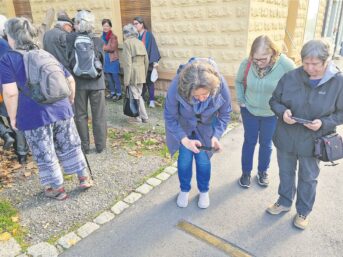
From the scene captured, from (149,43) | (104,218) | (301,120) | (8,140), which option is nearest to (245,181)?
(301,120)

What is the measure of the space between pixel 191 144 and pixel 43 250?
Result: 5.48ft

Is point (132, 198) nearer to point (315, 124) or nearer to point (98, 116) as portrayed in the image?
point (98, 116)

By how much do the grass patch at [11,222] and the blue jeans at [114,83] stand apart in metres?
4.75

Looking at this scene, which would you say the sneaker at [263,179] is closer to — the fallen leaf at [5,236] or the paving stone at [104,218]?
the paving stone at [104,218]

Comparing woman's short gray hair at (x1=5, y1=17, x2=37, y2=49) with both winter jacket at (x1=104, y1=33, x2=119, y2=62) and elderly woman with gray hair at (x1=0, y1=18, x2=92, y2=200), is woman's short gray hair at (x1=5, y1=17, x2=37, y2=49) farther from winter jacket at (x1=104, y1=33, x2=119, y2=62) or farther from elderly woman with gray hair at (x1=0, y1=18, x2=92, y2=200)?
winter jacket at (x1=104, y1=33, x2=119, y2=62)

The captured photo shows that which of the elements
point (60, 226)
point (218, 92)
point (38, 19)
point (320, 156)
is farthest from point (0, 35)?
point (38, 19)

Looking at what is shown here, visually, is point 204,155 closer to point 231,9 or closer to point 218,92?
point 218,92

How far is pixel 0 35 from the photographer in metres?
3.91

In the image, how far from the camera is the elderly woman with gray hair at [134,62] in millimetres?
5504

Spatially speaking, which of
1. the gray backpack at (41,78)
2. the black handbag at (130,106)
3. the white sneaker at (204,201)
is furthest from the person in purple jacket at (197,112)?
the black handbag at (130,106)

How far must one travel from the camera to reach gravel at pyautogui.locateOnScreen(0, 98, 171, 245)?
3070 millimetres

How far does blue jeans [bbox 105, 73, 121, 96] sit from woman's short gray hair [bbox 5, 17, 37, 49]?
15.4ft

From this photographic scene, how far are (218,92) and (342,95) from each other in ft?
3.33

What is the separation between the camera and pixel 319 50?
234cm
